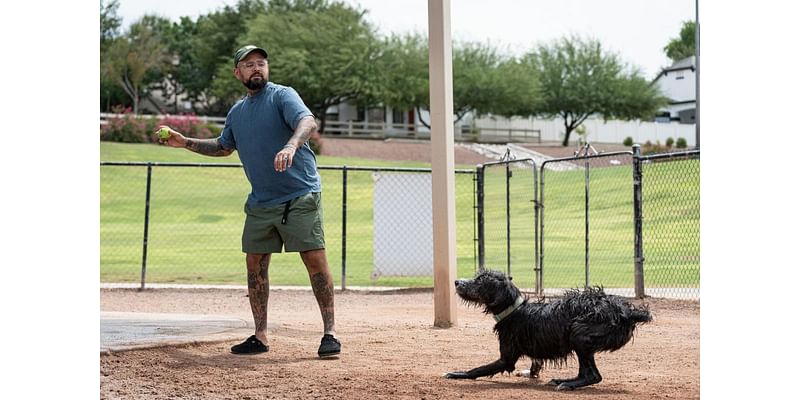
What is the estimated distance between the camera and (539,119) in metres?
53.5

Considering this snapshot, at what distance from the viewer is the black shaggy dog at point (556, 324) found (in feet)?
17.5

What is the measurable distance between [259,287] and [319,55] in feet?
144

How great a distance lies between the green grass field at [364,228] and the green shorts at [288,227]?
7411mm

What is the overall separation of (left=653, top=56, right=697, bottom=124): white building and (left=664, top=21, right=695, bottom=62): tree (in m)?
13.0

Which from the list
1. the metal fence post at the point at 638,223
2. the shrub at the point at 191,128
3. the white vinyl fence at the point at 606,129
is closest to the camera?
the metal fence post at the point at 638,223

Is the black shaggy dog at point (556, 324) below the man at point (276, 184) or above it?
below

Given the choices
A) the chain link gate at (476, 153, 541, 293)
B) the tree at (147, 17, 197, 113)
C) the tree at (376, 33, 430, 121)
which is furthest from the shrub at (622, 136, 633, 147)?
the tree at (147, 17, 197, 113)

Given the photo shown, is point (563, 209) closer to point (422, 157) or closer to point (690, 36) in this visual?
point (422, 157)

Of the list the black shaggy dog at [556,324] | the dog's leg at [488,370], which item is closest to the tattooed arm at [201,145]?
the black shaggy dog at [556,324]

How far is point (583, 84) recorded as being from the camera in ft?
182

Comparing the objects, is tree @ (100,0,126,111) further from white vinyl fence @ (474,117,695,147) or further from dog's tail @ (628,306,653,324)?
dog's tail @ (628,306,653,324)

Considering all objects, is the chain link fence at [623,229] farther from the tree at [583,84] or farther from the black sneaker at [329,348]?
the tree at [583,84]
